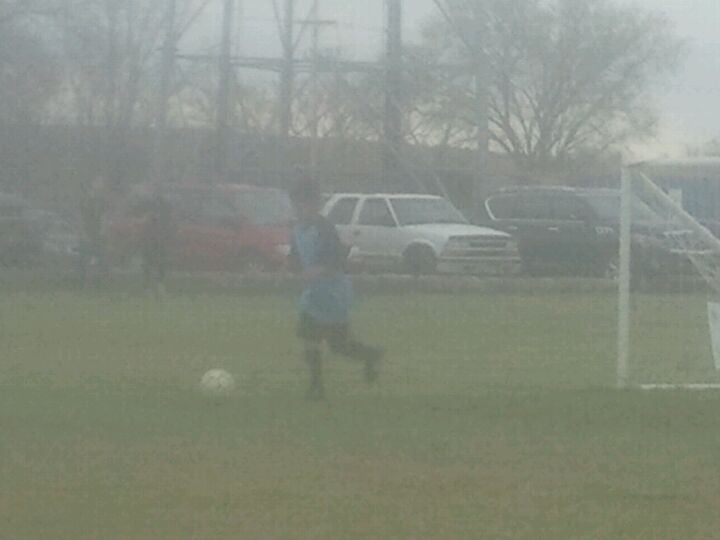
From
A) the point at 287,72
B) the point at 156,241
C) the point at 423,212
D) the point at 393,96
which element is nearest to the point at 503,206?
the point at 423,212

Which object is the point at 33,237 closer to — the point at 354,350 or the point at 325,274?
the point at 354,350

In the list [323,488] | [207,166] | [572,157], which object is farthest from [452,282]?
[572,157]

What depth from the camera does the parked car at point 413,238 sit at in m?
33.1

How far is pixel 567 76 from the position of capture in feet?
175

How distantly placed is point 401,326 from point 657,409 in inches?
400

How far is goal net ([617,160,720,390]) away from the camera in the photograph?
560 inches

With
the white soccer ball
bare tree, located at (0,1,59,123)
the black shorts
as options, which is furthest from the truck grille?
the black shorts

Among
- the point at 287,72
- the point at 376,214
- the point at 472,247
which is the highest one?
the point at 287,72

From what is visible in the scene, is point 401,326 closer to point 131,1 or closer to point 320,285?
point 320,285

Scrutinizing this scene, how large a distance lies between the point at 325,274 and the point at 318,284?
13cm

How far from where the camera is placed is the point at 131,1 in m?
34.2

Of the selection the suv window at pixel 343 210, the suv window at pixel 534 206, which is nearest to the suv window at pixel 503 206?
the suv window at pixel 534 206

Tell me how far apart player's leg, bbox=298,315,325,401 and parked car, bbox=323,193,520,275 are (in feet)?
62.6

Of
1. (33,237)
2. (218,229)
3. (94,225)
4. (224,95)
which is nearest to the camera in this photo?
(94,225)
